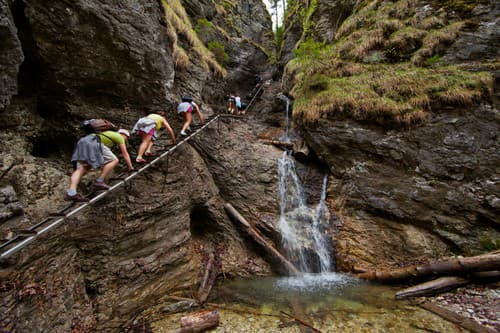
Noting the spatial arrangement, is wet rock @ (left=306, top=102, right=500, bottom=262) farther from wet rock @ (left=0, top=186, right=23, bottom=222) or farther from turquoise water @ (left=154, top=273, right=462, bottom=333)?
wet rock @ (left=0, top=186, right=23, bottom=222)

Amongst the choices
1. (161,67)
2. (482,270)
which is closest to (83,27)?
(161,67)

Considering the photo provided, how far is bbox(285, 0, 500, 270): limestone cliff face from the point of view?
23.2ft

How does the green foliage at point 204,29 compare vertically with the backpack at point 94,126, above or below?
above

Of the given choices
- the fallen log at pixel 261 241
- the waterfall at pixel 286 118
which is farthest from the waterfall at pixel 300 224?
the waterfall at pixel 286 118

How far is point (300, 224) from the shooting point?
28.8 feet

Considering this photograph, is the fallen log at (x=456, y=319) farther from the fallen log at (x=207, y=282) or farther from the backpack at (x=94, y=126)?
the backpack at (x=94, y=126)

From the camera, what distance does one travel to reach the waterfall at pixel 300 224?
808cm

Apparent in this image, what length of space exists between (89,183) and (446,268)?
9731 mm

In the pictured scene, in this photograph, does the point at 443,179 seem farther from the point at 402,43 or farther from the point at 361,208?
the point at 402,43

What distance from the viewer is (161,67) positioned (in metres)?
7.10

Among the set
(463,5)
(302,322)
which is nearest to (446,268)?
(302,322)

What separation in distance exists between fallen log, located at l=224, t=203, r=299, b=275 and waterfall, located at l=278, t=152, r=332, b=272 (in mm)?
363

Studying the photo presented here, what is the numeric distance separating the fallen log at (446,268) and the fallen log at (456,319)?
1127 millimetres

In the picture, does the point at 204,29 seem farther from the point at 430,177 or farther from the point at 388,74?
the point at 430,177
